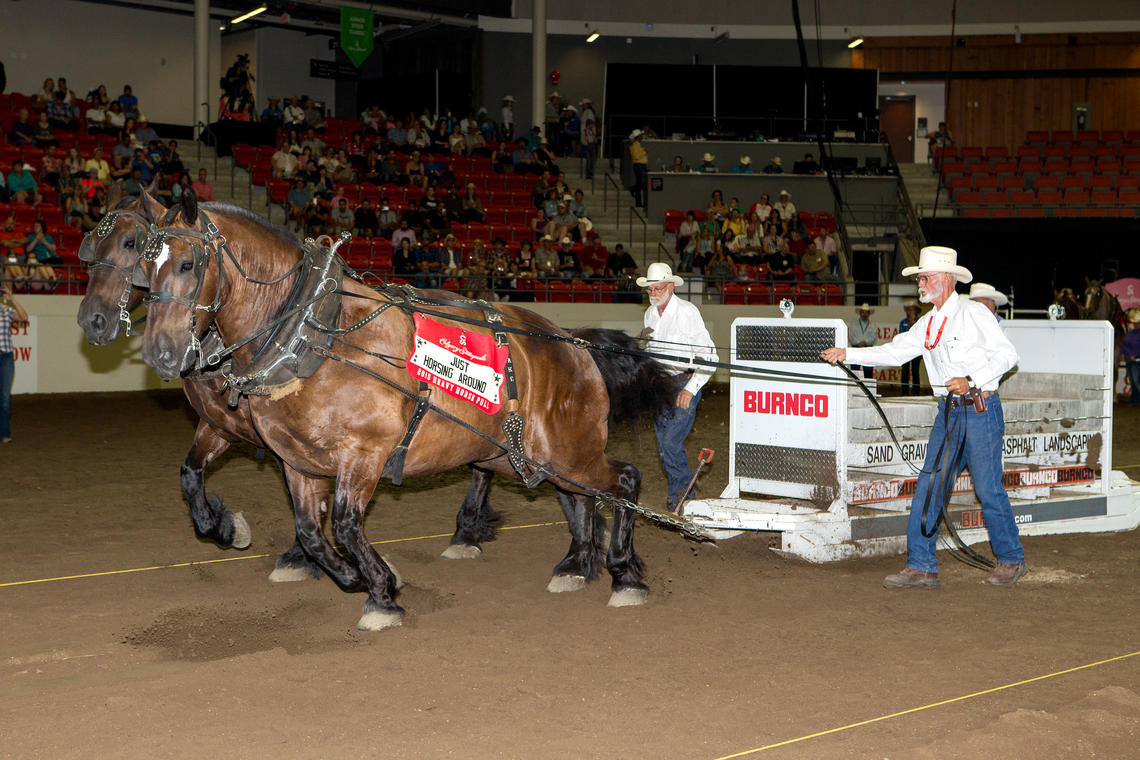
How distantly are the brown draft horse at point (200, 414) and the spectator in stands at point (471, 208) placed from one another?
1591cm

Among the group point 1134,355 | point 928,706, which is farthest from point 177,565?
point 1134,355

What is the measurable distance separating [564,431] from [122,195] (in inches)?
96.8

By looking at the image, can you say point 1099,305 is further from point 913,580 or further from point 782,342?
point 913,580

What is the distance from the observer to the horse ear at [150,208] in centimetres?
478

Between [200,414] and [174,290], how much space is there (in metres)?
1.95

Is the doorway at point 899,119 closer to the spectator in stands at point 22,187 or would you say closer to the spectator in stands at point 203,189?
the spectator in stands at point 203,189

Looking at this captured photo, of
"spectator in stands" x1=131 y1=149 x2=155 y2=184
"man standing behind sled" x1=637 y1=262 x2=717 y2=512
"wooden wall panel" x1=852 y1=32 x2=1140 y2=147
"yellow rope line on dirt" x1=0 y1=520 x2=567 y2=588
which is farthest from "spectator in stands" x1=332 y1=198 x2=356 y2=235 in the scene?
"wooden wall panel" x1=852 y1=32 x2=1140 y2=147

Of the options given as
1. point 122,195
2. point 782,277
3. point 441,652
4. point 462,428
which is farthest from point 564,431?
point 782,277

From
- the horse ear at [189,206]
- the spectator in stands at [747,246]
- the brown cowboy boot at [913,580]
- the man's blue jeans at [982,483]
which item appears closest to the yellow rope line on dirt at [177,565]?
the horse ear at [189,206]

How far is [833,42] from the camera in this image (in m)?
32.3

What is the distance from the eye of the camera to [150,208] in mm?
4777

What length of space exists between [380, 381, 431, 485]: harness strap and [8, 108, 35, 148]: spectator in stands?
17910 mm

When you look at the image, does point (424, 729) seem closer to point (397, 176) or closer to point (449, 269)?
point (449, 269)

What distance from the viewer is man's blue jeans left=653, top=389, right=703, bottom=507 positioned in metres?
7.76
